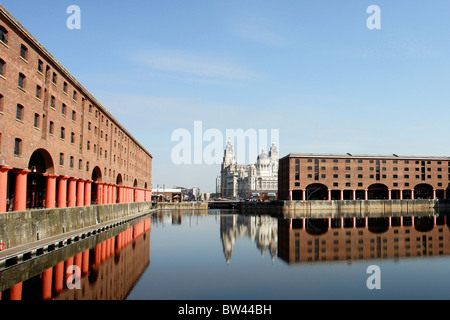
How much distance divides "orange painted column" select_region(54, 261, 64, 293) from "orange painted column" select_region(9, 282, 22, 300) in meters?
1.86

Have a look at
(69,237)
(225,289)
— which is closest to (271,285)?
(225,289)

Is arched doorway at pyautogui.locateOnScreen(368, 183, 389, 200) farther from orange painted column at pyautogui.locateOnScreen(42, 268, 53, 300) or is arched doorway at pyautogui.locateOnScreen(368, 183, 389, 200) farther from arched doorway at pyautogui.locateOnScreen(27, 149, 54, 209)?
orange painted column at pyautogui.locateOnScreen(42, 268, 53, 300)

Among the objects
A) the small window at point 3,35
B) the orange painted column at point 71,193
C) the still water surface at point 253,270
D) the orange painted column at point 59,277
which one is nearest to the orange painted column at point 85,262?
the still water surface at point 253,270

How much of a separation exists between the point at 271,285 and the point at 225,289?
10.4 ft

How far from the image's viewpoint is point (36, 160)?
4588 centimetres

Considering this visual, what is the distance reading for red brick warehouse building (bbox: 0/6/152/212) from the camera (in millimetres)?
32188

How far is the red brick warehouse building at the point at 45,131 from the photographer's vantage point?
32188 mm

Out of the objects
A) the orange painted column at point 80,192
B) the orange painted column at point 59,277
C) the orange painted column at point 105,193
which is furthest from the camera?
the orange painted column at point 105,193

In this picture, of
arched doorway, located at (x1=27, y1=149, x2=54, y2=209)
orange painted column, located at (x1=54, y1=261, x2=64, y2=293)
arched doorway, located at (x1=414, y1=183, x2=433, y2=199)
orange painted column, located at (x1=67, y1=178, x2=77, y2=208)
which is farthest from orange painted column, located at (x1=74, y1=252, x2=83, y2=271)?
arched doorway, located at (x1=414, y1=183, x2=433, y2=199)

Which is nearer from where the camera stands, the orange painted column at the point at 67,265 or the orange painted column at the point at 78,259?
the orange painted column at the point at 67,265

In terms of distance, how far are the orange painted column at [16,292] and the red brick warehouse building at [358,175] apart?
10858cm

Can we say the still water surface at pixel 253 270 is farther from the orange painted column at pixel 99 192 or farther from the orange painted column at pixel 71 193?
the orange painted column at pixel 99 192

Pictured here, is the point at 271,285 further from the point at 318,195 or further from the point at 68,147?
the point at 318,195
